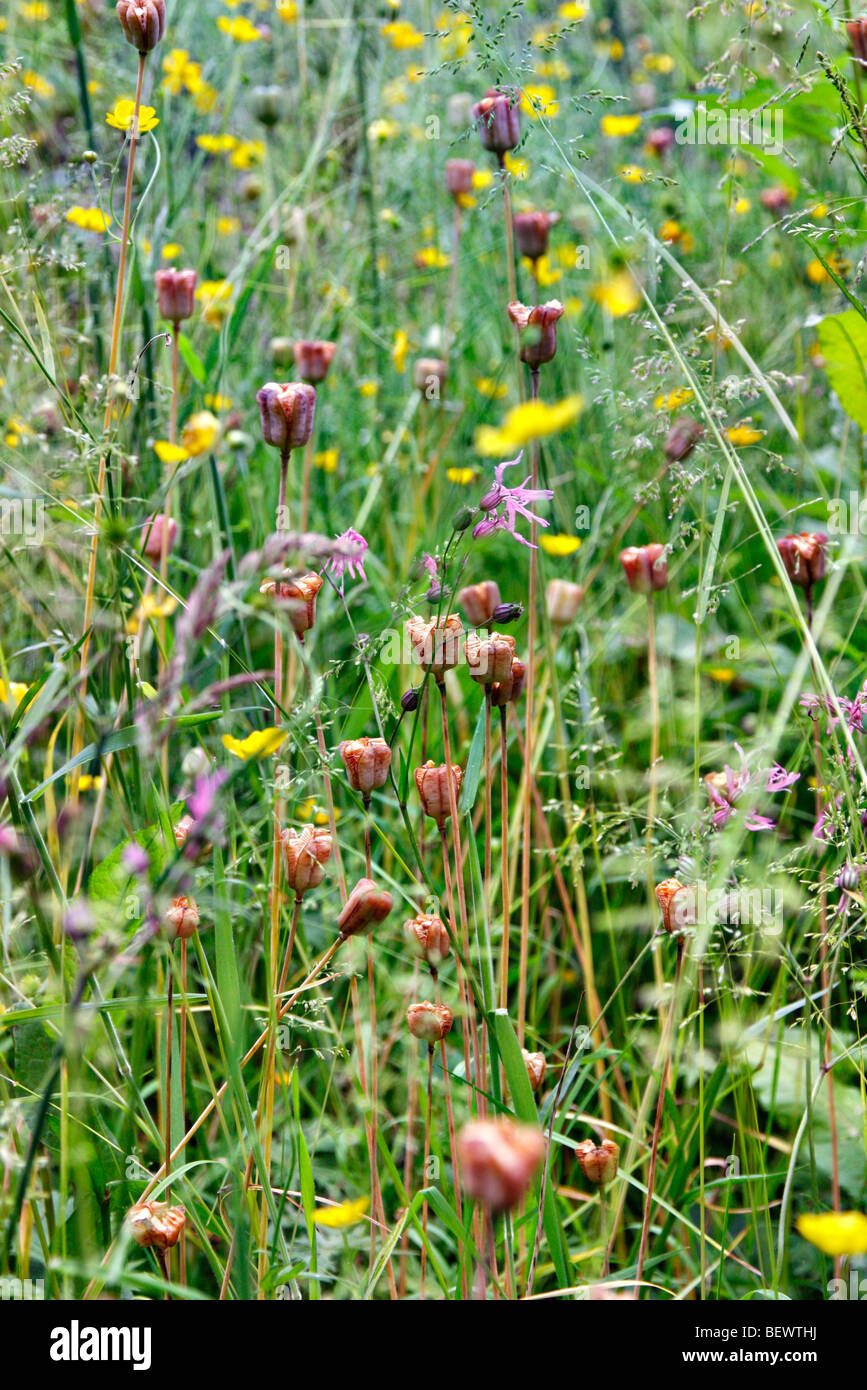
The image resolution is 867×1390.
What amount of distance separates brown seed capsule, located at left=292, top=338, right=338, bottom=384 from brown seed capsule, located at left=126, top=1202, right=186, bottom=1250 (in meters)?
0.56

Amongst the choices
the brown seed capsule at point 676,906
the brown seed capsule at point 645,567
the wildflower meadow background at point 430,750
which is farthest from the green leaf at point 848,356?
the brown seed capsule at point 676,906

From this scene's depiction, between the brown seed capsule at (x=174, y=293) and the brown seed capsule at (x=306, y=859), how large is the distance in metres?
0.42

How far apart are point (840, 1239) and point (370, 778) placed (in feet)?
0.97

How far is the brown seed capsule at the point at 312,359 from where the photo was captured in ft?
2.58

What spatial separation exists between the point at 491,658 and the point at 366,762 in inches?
3.3

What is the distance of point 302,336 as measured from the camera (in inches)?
50.1

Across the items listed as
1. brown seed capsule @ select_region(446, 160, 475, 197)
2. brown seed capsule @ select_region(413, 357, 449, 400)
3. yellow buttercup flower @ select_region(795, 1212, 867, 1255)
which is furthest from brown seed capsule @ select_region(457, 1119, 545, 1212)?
brown seed capsule @ select_region(446, 160, 475, 197)

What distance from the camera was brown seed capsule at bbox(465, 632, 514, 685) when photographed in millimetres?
550

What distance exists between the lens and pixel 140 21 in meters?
0.64

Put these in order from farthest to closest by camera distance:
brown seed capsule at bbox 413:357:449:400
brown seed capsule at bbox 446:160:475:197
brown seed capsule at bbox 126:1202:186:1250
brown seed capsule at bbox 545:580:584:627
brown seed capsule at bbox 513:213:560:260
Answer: brown seed capsule at bbox 446:160:475:197 < brown seed capsule at bbox 413:357:449:400 < brown seed capsule at bbox 513:213:560:260 < brown seed capsule at bbox 545:580:584:627 < brown seed capsule at bbox 126:1202:186:1250

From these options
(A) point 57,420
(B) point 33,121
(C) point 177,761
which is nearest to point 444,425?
(A) point 57,420

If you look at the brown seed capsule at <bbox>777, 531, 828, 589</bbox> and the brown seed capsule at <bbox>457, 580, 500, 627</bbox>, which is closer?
the brown seed capsule at <bbox>457, 580, 500, 627</bbox>

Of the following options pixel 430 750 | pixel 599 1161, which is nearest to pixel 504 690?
pixel 599 1161

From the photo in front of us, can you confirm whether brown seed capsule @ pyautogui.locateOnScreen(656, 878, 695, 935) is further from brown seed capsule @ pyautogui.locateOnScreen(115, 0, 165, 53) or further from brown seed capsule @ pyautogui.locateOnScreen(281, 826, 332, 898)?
brown seed capsule @ pyautogui.locateOnScreen(115, 0, 165, 53)
